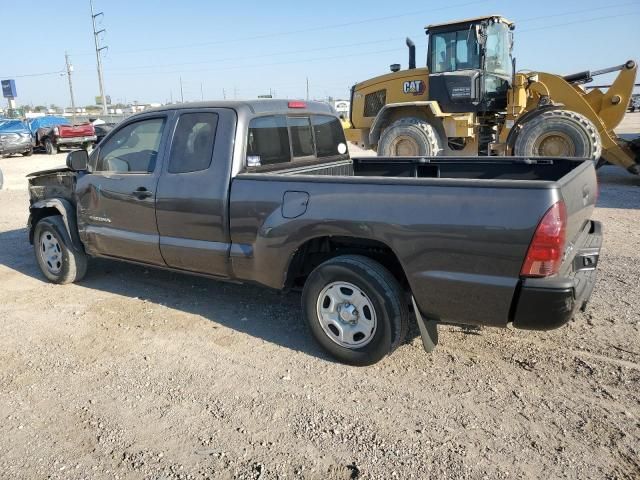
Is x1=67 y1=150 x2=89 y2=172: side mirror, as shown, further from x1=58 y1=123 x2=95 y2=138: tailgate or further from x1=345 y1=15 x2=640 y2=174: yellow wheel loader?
x1=58 y1=123 x2=95 y2=138: tailgate

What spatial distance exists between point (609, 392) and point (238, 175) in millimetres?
2931

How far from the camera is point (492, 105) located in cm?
1112

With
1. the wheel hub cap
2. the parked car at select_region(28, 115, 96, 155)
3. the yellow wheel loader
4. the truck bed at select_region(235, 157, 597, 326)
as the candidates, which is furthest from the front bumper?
the wheel hub cap

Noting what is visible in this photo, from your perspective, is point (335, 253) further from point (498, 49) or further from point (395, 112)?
point (498, 49)

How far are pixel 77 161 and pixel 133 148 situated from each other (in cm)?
64

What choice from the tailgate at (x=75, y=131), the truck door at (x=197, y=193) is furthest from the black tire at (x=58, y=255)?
the tailgate at (x=75, y=131)

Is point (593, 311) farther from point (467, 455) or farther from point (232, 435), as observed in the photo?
point (232, 435)

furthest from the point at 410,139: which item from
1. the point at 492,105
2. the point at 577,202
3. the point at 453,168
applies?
the point at 577,202

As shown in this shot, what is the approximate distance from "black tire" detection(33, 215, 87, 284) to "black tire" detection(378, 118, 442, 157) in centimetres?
676

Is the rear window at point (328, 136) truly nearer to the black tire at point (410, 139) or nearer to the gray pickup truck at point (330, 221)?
the gray pickup truck at point (330, 221)

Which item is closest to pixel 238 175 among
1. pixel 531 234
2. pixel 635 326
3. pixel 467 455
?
pixel 531 234

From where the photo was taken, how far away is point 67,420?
317 cm

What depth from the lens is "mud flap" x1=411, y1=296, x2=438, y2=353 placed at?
3.38 m

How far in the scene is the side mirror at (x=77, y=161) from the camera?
509cm
